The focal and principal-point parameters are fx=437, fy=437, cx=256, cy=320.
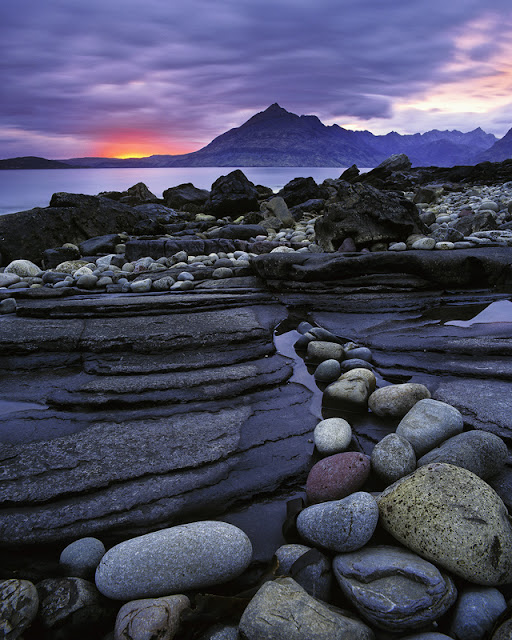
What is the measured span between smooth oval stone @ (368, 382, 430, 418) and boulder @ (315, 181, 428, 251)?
4874 mm

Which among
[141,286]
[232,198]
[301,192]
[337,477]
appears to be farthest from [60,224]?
[301,192]

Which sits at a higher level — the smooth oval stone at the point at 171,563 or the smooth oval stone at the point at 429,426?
the smooth oval stone at the point at 429,426

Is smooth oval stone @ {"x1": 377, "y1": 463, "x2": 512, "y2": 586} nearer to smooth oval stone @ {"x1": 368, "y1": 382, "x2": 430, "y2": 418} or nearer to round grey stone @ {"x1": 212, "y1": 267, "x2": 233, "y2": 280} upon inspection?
smooth oval stone @ {"x1": 368, "y1": 382, "x2": 430, "y2": 418}

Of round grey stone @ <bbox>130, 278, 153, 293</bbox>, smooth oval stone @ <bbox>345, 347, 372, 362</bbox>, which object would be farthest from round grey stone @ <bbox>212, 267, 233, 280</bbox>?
smooth oval stone @ <bbox>345, 347, 372, 362</bbox>

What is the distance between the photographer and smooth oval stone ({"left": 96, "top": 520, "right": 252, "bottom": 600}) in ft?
5.92

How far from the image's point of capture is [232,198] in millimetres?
16531

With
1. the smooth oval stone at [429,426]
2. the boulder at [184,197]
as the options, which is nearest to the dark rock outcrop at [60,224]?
the boulder at [184,197]

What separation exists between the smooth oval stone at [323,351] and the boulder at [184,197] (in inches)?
672

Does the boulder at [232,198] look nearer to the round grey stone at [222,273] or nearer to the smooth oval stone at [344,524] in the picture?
the round grey stone at [222,273]

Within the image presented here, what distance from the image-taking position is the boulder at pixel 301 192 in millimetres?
19688

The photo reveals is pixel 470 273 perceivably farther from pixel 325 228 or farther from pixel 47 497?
pixel 47 497

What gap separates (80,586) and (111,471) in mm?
702

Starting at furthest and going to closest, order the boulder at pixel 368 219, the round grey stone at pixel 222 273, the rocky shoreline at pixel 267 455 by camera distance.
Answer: the boulder at pixel 368 219
the round grey stone at pixel 222 273
the rocky shoreline at pixel 267 455

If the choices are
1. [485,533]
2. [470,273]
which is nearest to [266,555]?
[485,533]
